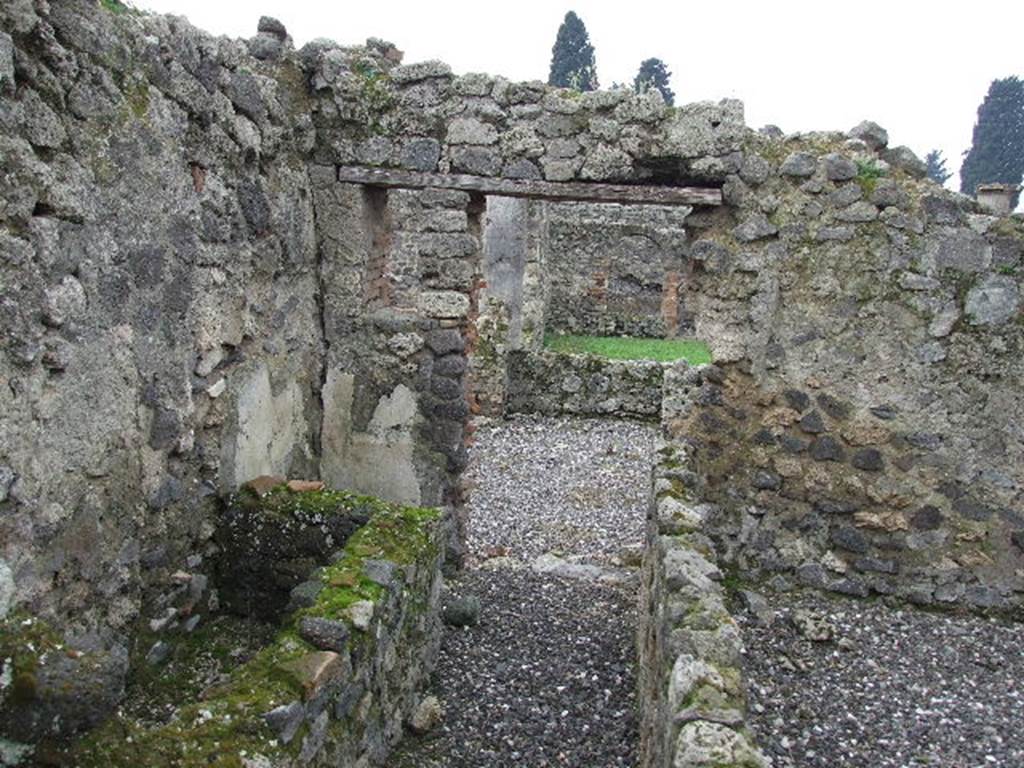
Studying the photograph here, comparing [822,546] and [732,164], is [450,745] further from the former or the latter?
[732,164]

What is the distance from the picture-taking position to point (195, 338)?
4.41m

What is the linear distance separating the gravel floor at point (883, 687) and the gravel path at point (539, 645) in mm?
803

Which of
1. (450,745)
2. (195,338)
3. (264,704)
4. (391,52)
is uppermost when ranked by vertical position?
(391,52)

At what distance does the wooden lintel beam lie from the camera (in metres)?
5.75

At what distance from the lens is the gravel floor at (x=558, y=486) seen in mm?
7969

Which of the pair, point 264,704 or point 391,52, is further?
point 391,52

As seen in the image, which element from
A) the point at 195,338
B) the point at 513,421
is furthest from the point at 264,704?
the point at 513,421

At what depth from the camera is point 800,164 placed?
226 inches

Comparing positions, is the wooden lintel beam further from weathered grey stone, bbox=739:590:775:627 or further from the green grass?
the green grass

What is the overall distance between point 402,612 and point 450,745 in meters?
0.74

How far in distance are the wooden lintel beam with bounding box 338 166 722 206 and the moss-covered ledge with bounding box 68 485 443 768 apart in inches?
85.6

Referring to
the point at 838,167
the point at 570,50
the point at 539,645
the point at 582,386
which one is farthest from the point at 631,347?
the point at 570,50

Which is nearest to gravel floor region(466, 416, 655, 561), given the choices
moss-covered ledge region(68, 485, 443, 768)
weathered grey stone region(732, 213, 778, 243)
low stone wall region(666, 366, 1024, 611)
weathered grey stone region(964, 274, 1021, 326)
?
low stone wall region(666, 366, 1024, 611)

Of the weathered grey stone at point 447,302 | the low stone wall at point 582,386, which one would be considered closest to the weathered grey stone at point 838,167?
the weathered grey stone at point 447,302
